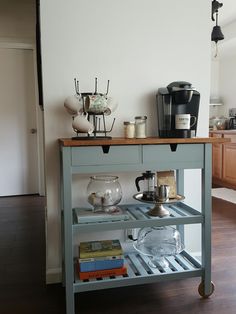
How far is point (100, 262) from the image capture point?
1.72 m

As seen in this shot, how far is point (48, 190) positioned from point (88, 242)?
1.32 ft

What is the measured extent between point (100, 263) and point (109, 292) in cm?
25

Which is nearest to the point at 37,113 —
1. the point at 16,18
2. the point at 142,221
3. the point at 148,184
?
the point at 16,18

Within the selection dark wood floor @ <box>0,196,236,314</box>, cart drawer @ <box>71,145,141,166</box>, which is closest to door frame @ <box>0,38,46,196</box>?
dark wood floor @ <box>0,196,236,314</box>

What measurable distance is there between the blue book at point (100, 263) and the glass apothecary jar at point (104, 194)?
0.27 m

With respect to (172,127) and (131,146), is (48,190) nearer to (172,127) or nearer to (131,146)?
(131,146)

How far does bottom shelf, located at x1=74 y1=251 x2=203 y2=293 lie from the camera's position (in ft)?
5.31

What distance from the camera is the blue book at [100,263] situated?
1696mm

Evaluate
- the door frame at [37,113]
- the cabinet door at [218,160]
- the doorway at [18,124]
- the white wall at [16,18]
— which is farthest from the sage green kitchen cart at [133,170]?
the cabinet door at [218,160]

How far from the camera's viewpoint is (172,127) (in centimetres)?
178

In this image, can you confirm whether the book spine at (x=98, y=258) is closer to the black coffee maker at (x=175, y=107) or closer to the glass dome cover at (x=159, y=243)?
the glass dome cover at (x=159, y=243)

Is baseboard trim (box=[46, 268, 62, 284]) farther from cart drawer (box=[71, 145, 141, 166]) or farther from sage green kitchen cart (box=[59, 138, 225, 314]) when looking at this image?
cart drawer (box=[71, 145, 141, 166])

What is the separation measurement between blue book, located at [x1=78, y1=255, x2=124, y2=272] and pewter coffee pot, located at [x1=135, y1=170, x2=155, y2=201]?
14.7 inches

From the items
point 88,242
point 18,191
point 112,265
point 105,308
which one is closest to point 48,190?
point 88,242
